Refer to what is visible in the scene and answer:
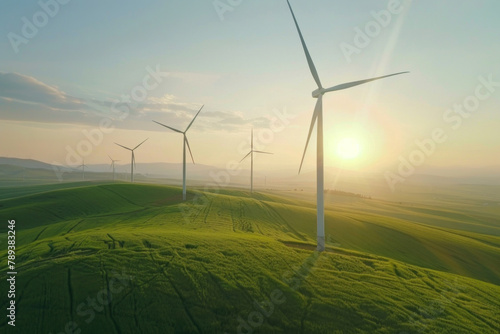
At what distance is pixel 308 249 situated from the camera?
1030 inches

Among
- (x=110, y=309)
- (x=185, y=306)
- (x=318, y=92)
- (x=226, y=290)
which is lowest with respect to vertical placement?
(x=110, y=309)

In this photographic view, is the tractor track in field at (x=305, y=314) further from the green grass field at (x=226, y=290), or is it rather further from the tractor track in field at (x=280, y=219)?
the tractor track in field at (x=280, y=219)

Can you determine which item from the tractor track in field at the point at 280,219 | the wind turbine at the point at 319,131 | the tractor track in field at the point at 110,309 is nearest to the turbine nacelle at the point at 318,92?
the wind turbine at the point at 319,131

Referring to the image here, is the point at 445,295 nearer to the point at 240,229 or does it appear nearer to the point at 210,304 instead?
the point at 210,304

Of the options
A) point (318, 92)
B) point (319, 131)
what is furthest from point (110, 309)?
point (318, 92)

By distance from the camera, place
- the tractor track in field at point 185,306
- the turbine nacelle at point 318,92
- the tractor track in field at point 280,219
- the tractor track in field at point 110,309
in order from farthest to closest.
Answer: the tractor track in field at point 280,219 < the turbine nacelle at point 318,92 < the tractor track in field at point 185,306 < the tractor track in field at point 110,309

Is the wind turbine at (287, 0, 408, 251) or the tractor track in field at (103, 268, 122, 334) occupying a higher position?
the wind turbine at (287, 0, 408, 251)

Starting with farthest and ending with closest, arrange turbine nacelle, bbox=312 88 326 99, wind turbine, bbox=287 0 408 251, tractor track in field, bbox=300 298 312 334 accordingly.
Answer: turbine nacelle, bbox=312 88 326 99 → wind turbine, bbox=287 0 408 251 → tractor track in field, bbox=300 298 312 334

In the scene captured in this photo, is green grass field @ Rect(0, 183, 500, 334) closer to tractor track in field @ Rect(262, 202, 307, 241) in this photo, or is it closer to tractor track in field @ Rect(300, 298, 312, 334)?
tractor track in field @ Rect(300, 298, 312, 334)

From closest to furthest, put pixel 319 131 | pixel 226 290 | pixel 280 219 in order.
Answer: pixel 226 290, pixel 319 131, pixel 280 219

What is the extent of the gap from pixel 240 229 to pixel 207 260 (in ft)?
50.2

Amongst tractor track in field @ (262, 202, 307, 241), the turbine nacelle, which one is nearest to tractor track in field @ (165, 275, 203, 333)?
tractor track in field @ (262, 202, 307, 241)

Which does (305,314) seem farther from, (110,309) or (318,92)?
(318,92)

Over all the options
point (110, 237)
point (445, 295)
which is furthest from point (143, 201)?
point (445, 295)
